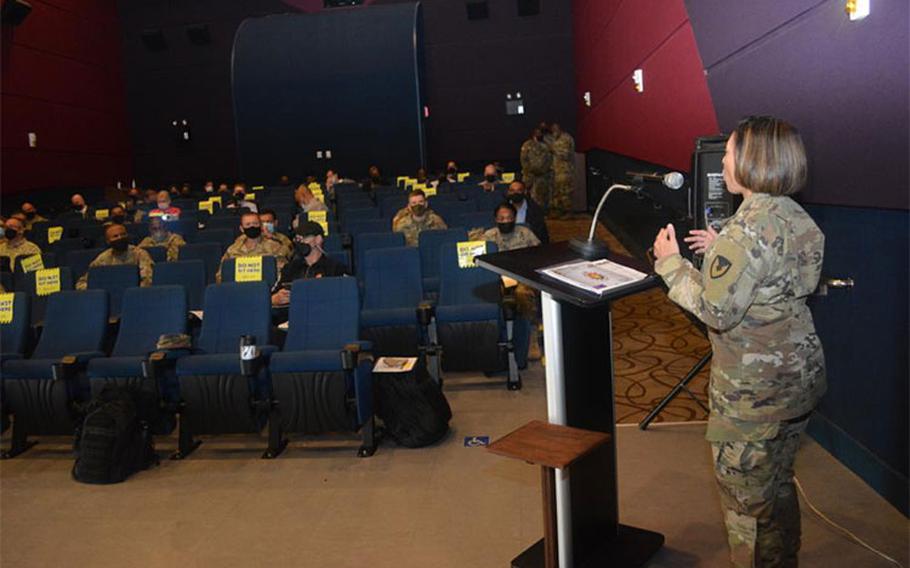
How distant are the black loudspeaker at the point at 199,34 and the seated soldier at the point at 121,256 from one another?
12947 mm

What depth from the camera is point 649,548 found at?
279 cm

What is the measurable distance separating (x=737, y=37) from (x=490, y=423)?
2736 millimetres

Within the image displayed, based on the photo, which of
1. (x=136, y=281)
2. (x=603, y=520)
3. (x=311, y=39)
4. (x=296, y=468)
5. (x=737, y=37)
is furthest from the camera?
(x=311, y=39)

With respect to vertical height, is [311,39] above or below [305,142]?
above

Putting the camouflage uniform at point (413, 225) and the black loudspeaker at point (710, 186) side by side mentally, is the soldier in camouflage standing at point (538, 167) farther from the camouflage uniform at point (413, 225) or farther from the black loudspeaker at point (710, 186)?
the black loudspeaker at point (710, 186)

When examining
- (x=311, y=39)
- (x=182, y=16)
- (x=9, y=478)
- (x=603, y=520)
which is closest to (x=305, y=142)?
(x=311, y=39)

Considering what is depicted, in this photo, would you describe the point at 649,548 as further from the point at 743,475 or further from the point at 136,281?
the point at 136,281

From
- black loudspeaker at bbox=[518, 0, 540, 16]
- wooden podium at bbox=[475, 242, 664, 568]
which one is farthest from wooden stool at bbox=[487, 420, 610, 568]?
black loudspeaker at bbox=[518, 0, 540, 16]

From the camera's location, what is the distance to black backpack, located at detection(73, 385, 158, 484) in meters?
4.01

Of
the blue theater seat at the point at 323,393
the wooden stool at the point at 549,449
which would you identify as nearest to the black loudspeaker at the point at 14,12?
the blue theater seat at the point at 323,393

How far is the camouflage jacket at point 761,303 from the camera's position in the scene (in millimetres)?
1924

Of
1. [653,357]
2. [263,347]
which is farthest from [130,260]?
[653,357]

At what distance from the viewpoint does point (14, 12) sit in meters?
12.7

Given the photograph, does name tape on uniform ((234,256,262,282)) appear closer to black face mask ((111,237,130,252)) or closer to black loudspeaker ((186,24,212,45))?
black face mask ((111,237,130,252))
